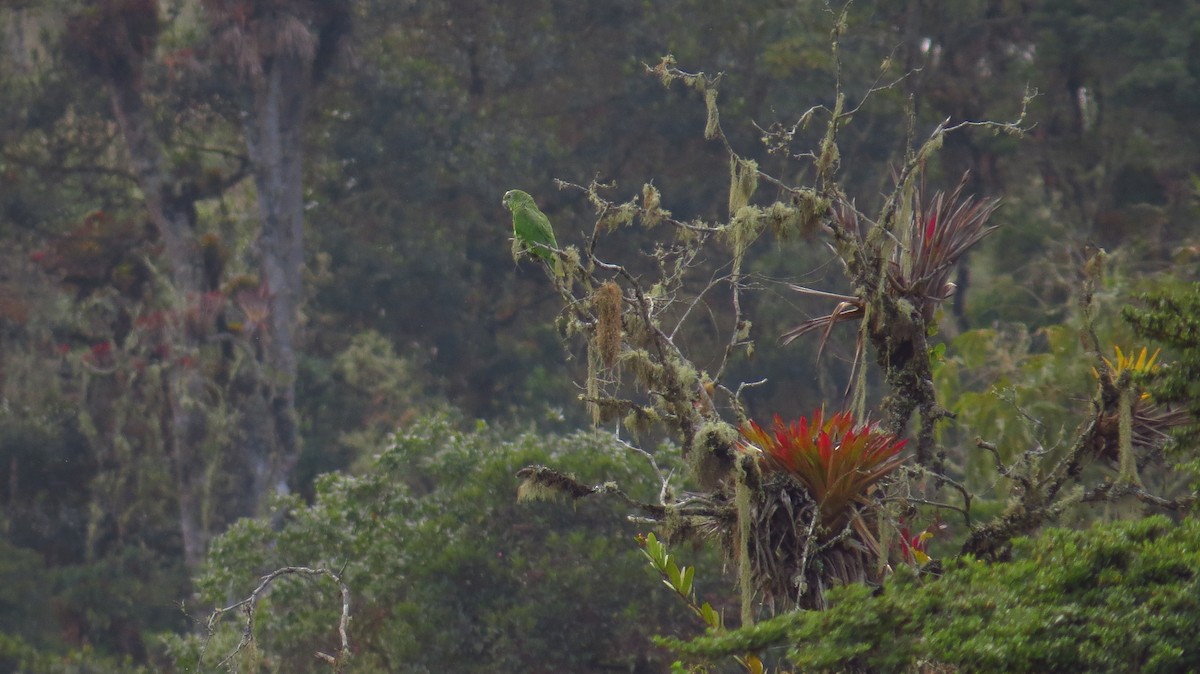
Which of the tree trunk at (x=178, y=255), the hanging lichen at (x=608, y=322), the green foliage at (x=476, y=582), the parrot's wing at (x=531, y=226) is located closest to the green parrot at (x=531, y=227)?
the parrot's wing at (x=531, y=226)

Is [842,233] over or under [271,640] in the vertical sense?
over

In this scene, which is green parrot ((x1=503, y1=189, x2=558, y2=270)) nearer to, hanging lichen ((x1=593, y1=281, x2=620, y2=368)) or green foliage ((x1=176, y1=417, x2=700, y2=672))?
hanging lichen ((x1=593, y1=281, x2=620, y2=368))

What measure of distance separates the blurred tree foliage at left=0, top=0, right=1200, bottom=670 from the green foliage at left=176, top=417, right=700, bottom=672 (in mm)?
5331

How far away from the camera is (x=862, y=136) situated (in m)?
17.1

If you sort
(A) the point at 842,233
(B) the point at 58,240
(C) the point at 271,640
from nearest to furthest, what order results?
(A) the point at 842,233 < (C) the point at 271,640 < (B) the point at 58,240

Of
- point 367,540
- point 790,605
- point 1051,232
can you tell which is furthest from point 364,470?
point 790,605

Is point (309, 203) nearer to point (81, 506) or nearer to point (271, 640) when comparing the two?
point (81, 506)

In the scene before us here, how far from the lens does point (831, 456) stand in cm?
462

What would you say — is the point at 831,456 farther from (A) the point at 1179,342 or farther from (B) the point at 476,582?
(B) the point at 476,582

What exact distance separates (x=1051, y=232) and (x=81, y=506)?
41.2 feet

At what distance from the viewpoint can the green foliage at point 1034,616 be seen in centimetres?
350

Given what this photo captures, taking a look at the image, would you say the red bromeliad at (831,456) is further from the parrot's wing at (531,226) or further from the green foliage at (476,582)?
the green foliage at (476,582)

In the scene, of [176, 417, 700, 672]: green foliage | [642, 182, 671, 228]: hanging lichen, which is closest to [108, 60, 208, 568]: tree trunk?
[176, 417, 700, 672]: green foliage

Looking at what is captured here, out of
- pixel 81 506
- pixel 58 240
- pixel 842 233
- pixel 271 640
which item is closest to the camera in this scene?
pixel 842 233
